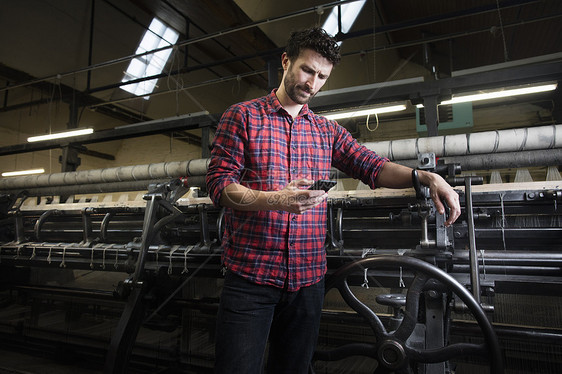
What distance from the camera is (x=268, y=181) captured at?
101 centimetres

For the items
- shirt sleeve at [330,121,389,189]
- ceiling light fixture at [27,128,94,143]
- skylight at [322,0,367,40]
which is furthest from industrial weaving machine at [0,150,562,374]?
skylight at [322,0,367,40]

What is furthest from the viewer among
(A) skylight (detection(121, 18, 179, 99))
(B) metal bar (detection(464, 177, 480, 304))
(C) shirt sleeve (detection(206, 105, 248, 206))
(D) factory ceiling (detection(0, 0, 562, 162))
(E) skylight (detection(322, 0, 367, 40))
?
(A) skylight (detection(121, 18, 179, 99))

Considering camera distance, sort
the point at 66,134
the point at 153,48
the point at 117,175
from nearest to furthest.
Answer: the point at 117,175, the point at 66,134, the point at 153,48

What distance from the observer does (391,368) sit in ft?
3.86

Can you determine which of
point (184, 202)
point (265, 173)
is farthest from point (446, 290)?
point (184, 202)

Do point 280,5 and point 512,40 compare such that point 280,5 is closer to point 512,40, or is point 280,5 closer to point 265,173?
point 512,40

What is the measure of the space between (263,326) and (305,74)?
0.72 meters

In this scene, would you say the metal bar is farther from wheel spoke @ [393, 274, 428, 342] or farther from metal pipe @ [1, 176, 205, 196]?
metal pipe @ [1, 176, 205, 196]

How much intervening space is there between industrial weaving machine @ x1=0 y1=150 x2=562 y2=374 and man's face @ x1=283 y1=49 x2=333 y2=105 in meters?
0.45

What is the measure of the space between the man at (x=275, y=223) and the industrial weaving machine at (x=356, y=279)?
0.29 meters

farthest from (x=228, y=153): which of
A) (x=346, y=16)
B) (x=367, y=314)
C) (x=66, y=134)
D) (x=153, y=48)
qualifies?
(x=153, y=48)

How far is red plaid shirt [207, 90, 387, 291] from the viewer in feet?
3.19

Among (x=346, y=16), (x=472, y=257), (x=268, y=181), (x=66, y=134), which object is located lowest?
(x=472, y=257)

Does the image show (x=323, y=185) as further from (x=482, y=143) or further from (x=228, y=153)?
(x=482, y=143)
